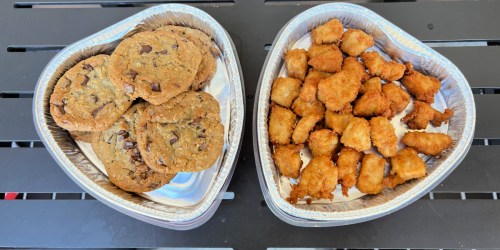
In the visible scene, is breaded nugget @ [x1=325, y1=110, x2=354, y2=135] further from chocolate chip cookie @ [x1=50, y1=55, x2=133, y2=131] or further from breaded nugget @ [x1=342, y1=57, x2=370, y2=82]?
chocolate chip cookie @ [x1=50, y1=55, x2=133, y2=131]

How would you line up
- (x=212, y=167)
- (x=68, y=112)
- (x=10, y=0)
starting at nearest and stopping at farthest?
1. (x=68, y=112)
2. (x=212, y=167)
3. (x=10, y=0)

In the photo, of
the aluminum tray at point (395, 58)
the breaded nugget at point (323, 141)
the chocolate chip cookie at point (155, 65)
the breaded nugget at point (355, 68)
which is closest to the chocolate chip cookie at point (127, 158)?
the chocolate chip cookie at point (155, 65)

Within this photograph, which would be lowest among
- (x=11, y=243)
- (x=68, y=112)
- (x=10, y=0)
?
(x=11, y=243)

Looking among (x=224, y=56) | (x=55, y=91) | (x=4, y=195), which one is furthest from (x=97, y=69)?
(x=4, y=195)

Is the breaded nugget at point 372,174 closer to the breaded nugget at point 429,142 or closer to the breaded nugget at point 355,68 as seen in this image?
the breaded nugget at point 429,142

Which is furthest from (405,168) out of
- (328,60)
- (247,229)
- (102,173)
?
(102,173)

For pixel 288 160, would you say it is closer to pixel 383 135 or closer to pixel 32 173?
pixel 383 135

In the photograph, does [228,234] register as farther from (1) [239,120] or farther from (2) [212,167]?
(1) [239,120]
